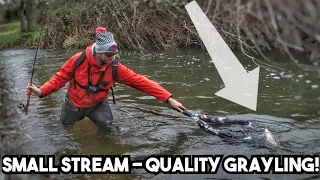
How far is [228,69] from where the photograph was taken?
45.4 ft

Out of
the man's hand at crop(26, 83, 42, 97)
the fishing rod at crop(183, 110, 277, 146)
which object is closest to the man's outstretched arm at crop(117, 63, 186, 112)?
the fishing rod at crop(183, 110, 277, 146)

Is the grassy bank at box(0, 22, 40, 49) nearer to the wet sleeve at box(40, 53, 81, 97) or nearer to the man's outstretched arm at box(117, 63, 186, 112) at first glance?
the wet sleeve at box(40, 53, 81, 97)

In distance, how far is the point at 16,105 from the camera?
25.0ft

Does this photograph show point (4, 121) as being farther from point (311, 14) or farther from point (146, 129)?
point (311, 14)

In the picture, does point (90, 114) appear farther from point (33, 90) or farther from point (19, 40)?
point (19, 40)

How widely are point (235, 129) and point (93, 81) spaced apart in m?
2.47

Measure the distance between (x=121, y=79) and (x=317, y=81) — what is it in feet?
18.8

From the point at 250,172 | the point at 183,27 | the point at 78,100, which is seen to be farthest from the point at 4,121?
the point at 183,27

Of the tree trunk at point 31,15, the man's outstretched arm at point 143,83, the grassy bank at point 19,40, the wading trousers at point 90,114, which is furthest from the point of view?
the tree trunk at point 31,15

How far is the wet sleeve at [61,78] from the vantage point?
21.4 feet

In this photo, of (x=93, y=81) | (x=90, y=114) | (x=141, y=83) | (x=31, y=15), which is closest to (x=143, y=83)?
(x=141, y=83)

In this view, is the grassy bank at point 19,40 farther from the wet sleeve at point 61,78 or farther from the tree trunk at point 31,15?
the wet sleeve at point 61,78

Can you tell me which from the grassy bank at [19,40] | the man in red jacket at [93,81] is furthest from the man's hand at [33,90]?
the grassy bank at [19,40]

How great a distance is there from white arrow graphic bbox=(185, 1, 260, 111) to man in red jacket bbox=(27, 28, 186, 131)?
325 cm
